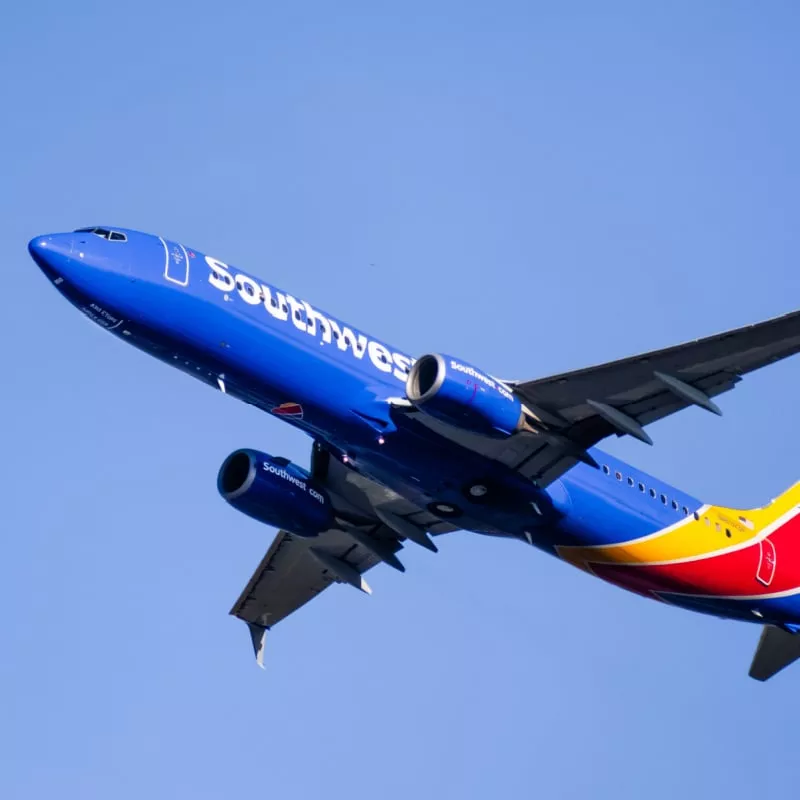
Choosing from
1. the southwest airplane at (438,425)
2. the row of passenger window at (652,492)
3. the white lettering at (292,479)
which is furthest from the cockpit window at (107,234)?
the row of passenger window at (652,492)

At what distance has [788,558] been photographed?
152 ft

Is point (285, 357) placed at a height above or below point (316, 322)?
below

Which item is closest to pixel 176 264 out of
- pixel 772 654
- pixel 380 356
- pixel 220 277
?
pixel 220 277

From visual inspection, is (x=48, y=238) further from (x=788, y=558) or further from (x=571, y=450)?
(x=788, y=558)

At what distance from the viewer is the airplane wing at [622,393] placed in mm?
37250

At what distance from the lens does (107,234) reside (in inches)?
1513

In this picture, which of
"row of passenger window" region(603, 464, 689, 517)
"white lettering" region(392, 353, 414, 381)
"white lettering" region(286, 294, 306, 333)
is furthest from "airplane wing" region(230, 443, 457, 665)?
"white lettering" region(286, 294, 306, 333)

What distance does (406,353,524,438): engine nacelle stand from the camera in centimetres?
3772

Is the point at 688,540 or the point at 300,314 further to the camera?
the point at 688,540

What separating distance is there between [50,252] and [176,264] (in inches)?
125

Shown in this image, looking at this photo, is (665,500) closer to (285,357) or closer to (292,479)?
(292,479)

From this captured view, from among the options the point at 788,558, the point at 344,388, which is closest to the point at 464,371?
the point at 344,388

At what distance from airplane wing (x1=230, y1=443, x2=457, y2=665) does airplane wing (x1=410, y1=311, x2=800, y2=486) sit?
4456 mm

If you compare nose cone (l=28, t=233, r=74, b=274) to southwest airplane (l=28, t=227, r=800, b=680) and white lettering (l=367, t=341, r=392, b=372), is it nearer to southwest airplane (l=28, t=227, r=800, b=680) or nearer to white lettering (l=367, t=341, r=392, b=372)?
southwest airplane (l=28, t=227, r=800, b=680)
